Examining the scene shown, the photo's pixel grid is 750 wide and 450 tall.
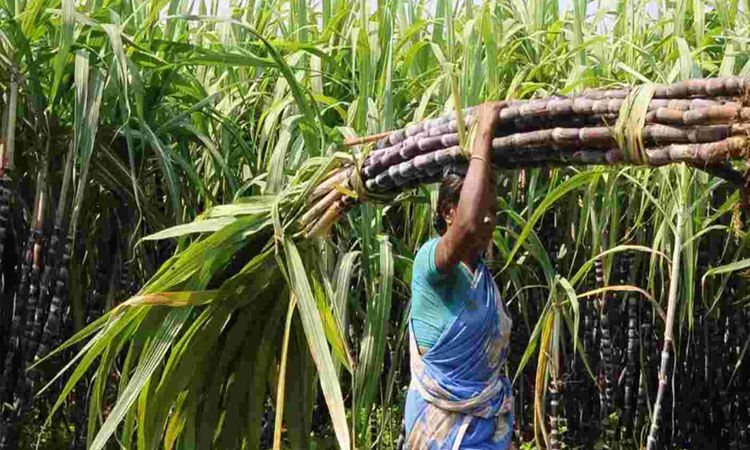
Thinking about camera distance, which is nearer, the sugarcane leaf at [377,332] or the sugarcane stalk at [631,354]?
the sugarcane leaf at [377,332]

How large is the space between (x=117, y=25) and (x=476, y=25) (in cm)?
89

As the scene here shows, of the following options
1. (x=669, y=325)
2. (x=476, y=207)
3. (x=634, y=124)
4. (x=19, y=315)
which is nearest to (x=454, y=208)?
(x=476, y=207)

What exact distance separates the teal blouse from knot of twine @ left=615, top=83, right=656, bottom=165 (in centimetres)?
48

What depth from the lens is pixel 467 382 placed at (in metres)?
→ 2.62

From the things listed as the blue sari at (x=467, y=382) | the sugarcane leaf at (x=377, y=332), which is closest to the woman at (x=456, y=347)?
the blue sari at (x=467, y=382)

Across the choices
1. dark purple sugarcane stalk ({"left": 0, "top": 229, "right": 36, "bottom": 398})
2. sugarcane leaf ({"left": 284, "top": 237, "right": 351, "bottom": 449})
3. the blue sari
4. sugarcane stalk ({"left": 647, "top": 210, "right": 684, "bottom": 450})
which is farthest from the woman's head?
dark purple sugarcane stalk ({"left": 0, "top": 229, "right": 36, "bottom": 398})

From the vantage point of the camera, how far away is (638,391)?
3.78m

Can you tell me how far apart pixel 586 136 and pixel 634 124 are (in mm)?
109

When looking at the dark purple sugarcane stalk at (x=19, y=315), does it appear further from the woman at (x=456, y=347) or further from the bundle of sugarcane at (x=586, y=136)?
the woman at (x=456, y=347)

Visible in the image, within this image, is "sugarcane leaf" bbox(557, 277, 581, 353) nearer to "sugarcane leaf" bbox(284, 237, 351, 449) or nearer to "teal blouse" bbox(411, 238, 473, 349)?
"teal blouse" bbox(411, 238, 473, 349)

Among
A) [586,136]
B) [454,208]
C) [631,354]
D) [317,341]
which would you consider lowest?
[631,354]

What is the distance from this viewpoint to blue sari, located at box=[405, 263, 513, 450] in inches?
103

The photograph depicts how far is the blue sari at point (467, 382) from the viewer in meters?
2.61

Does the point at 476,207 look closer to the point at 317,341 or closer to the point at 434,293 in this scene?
the point at 434,293
